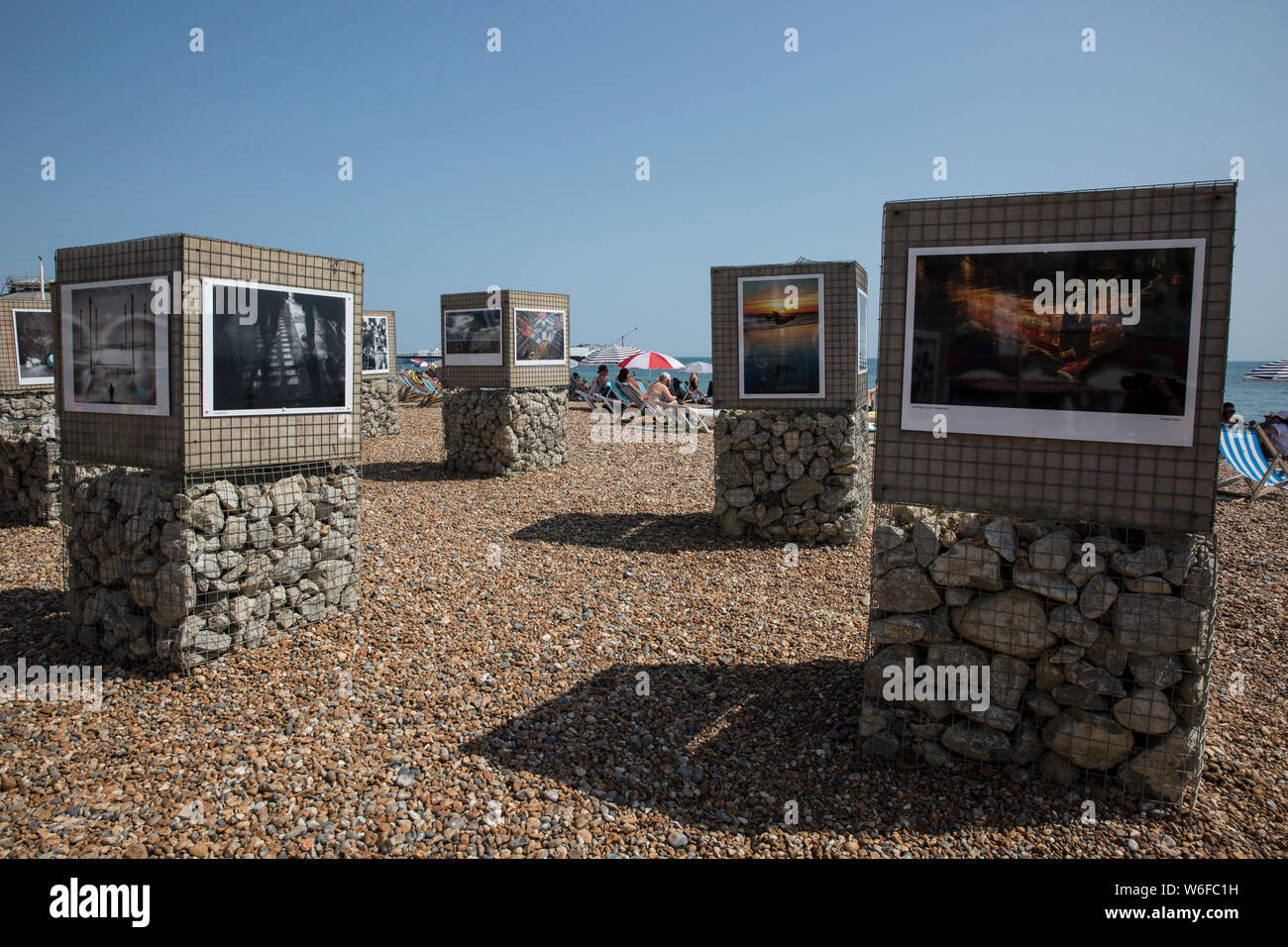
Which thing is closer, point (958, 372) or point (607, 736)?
point (958, 372)

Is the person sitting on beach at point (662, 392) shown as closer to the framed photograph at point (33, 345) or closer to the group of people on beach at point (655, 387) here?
the group of people on beach at point (655, 387)

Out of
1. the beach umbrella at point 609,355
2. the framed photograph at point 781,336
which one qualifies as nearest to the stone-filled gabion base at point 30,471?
the framed photograph at point 781,336

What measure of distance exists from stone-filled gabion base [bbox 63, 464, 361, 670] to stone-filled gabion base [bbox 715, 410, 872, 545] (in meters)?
4.85

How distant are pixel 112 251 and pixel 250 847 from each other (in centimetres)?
435

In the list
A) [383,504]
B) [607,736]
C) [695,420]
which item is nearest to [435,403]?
[695,420]

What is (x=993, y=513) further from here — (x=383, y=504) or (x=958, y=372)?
(x=383, y=504)

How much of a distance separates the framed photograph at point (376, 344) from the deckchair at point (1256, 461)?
17243 mm

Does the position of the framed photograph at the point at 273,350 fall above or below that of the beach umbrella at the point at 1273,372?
below

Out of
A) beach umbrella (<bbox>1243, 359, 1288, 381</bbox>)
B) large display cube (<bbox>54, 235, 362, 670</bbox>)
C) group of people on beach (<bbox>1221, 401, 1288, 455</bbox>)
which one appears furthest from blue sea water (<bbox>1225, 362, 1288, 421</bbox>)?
large display cube (<bbox>54, 235, 362, 670</bbox>)

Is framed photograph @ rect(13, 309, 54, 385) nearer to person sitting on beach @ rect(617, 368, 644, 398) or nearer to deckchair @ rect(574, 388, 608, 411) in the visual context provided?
person sitting on beach @ rect(617, 368, 644, 398)

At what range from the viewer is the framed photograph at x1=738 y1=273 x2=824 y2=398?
920 cm

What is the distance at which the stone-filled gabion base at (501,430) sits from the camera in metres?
13.6

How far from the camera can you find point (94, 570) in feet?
18.9

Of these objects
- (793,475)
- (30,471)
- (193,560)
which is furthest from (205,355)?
(793,475)
